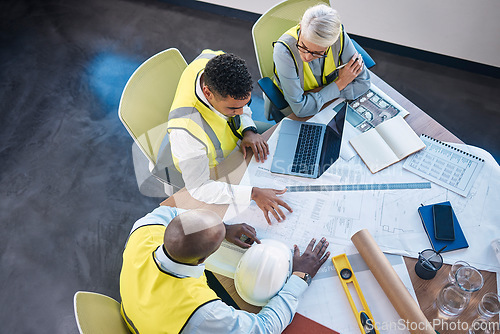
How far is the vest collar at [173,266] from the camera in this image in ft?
4.19

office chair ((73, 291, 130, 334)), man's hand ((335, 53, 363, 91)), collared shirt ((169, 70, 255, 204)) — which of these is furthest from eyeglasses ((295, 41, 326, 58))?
office chair ((73, 291, 130, 334))

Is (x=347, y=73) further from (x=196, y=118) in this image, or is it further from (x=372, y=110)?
(x=196, y=118)

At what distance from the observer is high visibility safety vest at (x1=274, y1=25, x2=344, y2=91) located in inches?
74.4

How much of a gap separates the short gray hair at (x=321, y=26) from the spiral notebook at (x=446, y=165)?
0.64m

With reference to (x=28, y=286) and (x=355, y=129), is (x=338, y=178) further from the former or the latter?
(x=28, y=286)

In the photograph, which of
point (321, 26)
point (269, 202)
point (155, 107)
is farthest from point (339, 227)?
point (155, 107)

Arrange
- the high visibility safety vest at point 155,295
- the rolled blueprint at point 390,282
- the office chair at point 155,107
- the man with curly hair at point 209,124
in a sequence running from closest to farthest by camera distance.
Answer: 1. the high visibility safety vest at point 155,295
2. the rolled blueprint at point 390,282
3. the man with curly hair at point 209,124
4. the office chair at point 155,107

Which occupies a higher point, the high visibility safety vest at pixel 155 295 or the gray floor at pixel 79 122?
the high visibility safety vest at pixel 155 295

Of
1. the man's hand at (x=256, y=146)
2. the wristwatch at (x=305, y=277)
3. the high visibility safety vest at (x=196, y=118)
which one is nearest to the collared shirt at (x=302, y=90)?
the man's hand at (x=256, y=146)

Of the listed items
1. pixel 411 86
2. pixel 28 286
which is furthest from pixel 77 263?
pixel 411 86

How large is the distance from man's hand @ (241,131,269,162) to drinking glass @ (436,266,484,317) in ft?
2.97

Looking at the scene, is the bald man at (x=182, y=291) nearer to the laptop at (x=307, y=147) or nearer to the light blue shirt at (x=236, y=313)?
the light blue shirt at (x=236, y=313)

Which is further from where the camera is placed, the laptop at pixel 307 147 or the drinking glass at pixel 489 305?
the laptop at pixel 307 147

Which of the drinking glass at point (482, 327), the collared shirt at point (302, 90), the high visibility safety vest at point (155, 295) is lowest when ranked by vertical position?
the drinking glass at point (482, 327)
